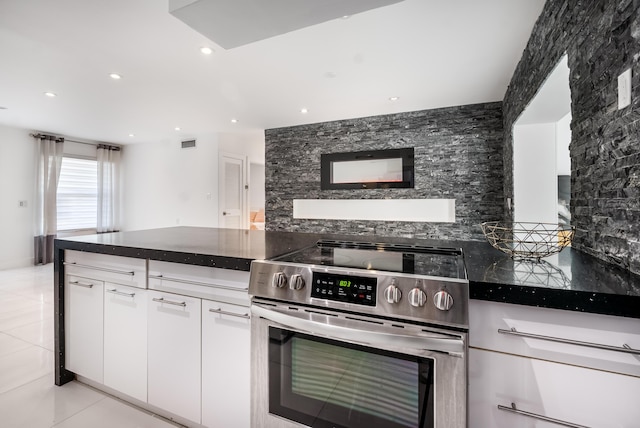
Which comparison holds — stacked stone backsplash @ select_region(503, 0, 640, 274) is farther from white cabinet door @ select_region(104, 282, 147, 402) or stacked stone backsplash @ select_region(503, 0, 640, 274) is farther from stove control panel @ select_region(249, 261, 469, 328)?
white cabinet door @ select_region(104, 282, 147, 402)

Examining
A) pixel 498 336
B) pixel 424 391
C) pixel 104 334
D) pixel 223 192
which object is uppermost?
pixel 223 192

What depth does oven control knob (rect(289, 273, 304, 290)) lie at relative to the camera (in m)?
1.08

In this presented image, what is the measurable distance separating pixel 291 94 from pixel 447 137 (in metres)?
2.19

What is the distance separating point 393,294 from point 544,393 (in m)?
0.50

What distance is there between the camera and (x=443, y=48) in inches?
103

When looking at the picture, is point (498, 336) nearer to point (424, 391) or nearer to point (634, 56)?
point (424, 391)

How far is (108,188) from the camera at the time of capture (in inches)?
267

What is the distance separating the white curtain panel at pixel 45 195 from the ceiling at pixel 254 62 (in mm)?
1004

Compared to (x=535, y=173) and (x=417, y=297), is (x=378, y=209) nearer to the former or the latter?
(x=535, y=173)

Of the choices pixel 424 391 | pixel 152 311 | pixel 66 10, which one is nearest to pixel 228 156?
pixel 66 10

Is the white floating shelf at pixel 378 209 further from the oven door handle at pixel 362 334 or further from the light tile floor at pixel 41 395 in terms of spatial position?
the oven door handle at pixel 362 334

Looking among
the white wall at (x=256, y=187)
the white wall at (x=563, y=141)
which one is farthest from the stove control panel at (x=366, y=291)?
the white wall at (x=256, y=187)

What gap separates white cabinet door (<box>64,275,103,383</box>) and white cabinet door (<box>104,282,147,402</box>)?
7 cm

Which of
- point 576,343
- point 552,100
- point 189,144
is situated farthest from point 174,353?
point 189,144
